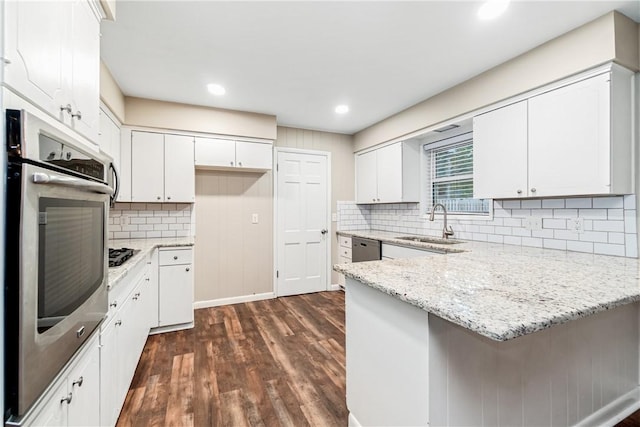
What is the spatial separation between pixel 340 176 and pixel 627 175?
3149 mm

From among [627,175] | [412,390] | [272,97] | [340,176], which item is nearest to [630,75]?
[627,175]

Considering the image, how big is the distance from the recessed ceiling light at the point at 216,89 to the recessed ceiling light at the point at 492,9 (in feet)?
7.29

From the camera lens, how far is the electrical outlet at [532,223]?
7.90 feet

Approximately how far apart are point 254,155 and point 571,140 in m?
3.01

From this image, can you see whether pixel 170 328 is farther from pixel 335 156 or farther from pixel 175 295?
pixel 335 156

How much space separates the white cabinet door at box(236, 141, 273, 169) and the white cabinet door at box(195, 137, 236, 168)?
0.07m

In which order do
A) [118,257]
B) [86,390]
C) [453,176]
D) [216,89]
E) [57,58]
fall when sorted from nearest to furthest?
1. [57,58]
2. [86,390]
3. [118,257]
4. [216,89]
5. [453,176]

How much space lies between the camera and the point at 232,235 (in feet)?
12.5

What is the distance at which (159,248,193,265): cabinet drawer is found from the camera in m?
2.90

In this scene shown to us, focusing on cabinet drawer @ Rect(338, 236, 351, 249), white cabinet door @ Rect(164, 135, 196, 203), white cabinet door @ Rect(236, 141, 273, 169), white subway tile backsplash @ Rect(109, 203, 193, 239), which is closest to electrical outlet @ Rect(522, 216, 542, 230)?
cabinet drawer @ Rect(338, 236, 351, 249)

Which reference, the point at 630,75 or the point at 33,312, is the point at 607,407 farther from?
the point at 33,312

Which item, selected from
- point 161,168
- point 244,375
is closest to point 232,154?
point 161,168

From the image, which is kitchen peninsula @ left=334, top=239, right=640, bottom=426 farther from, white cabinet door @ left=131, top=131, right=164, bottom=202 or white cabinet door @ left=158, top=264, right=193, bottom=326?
white cabinet door @ left=131, top=131, right=164, bottom=202

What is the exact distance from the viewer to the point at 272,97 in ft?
10.2
